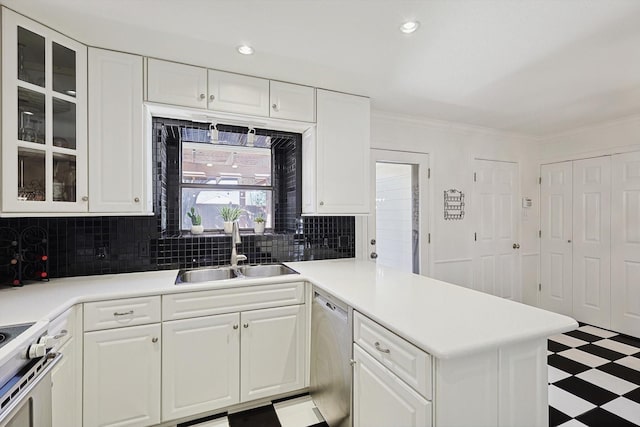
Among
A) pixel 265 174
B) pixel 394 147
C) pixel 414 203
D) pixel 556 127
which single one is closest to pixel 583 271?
pixel 556 127

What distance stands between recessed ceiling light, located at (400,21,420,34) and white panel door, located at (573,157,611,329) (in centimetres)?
315

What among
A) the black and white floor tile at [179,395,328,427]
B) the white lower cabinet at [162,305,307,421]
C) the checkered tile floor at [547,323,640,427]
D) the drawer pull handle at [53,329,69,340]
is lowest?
the black and white floor tile at [179,395,328,427]

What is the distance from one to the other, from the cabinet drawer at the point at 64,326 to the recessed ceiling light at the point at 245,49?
1690mm

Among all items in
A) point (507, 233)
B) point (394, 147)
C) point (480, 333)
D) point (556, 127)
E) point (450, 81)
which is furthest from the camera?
point (507, 233)

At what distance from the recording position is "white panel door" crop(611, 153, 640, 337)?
10.4 feet

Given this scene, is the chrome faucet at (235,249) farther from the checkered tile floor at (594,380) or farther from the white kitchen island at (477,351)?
the checkered tile floor at (594,380)

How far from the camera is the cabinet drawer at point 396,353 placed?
3.59 feet

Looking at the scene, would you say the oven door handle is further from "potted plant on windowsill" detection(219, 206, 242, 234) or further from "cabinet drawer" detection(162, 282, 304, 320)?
"potted plant on windowsill" detection(219, 206, 242, 234)

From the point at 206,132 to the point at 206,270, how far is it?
1105 mm

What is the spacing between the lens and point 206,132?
2504 mm

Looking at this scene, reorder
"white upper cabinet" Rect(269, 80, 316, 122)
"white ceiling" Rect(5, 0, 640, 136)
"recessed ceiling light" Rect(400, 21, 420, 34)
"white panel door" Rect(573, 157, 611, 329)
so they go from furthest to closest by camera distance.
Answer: "white panel door" Rect(573, 157, 611, 329)
"white upper cabinet" Rect(269, 80, 316, 122)
"recessed ceiling light" Rect(400, 21, 420, 34)
"white ceiling" Rect(5, 0, 640, 136)

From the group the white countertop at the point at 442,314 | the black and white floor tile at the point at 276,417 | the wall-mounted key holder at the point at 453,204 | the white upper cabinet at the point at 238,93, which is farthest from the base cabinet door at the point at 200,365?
the wall-mounted key holder at the point at 453,204

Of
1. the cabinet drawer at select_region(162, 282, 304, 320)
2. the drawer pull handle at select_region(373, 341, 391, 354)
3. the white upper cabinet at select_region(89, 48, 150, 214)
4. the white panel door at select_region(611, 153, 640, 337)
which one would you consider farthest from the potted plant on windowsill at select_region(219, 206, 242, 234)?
the white panel door at select_region(611, 153, 640, 337)

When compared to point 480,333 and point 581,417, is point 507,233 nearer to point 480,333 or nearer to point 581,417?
point 581,417
